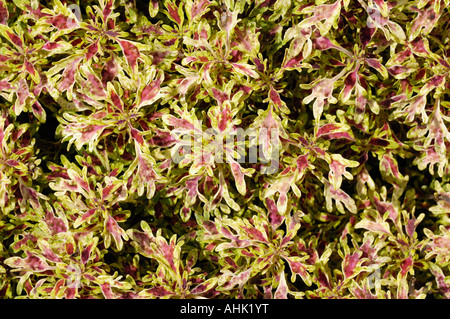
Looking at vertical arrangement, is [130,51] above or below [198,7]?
below

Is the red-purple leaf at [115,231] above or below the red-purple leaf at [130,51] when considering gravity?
below

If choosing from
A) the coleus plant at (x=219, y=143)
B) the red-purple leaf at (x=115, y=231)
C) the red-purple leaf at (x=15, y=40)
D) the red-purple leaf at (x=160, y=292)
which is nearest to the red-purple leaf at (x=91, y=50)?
the coleus plant at (x=219, y=143)

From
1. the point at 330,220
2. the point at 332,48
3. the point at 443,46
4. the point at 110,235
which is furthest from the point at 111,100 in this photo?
the point at 443,46

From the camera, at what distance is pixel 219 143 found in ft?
5.52

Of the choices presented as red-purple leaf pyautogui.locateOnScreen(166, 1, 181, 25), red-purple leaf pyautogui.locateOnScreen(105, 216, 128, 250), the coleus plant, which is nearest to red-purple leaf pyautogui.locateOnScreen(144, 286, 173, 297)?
→ the coleus plant

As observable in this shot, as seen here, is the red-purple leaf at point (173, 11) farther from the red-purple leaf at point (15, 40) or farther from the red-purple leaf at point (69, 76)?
the red-purple leaf at point (15, 40)

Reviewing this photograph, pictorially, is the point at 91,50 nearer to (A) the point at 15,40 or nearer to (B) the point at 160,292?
(A) the point at 15,40

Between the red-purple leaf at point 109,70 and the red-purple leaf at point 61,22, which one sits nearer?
the red-purple leaf at point 61,22

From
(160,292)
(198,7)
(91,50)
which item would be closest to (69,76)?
(91,50)

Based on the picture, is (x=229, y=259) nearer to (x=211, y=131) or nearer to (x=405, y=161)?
(x=211, y=131)

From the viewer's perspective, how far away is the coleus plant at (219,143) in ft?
5.64

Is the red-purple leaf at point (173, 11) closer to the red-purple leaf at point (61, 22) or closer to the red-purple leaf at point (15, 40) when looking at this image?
the red-purple leaf at point (61, 22)

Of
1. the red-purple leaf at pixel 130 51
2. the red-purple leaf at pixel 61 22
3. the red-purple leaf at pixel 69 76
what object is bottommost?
the red-purple leaf at pixel 69 76

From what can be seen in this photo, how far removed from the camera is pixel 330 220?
1.94 m
